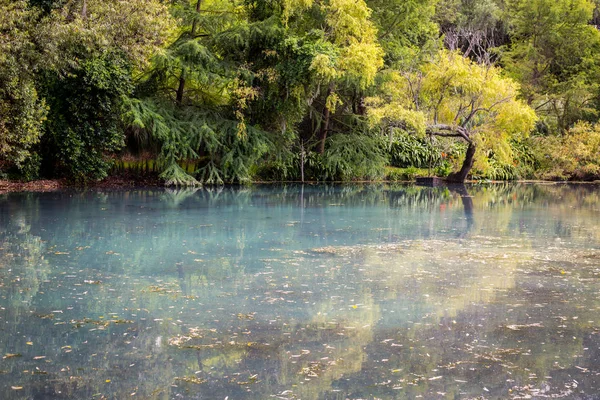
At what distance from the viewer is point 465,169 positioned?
1095 inches

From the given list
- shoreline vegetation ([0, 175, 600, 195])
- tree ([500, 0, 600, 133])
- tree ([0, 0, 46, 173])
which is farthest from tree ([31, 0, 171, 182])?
tree ([500, 0, 600, 133])

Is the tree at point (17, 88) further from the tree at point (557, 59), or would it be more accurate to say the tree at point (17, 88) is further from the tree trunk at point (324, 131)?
the tree at point (557, 59)

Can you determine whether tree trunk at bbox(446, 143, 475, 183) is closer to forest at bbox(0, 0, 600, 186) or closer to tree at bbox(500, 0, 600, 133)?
forest at bbox(0, 0, 600, 186)

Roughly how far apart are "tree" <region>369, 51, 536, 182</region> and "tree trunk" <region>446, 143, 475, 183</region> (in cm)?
4

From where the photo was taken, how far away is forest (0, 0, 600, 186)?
19281 mm

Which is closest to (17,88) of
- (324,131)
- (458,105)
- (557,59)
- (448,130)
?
(324,131)

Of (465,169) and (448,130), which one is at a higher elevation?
(448,130)

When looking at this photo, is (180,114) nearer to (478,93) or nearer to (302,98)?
(302,98)

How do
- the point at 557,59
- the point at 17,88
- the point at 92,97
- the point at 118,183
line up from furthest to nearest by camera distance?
the point at 557,59
the point at 118,183
the point at 92,97
the point at 17,88

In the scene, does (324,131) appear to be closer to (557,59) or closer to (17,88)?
(17,88)

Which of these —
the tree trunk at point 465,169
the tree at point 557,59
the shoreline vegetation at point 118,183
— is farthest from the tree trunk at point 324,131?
the tree at point 557,59

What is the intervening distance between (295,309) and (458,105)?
2078cm

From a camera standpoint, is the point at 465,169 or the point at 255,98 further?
the point at 465,169

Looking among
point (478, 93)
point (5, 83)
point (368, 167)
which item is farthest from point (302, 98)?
point (5, 83)
